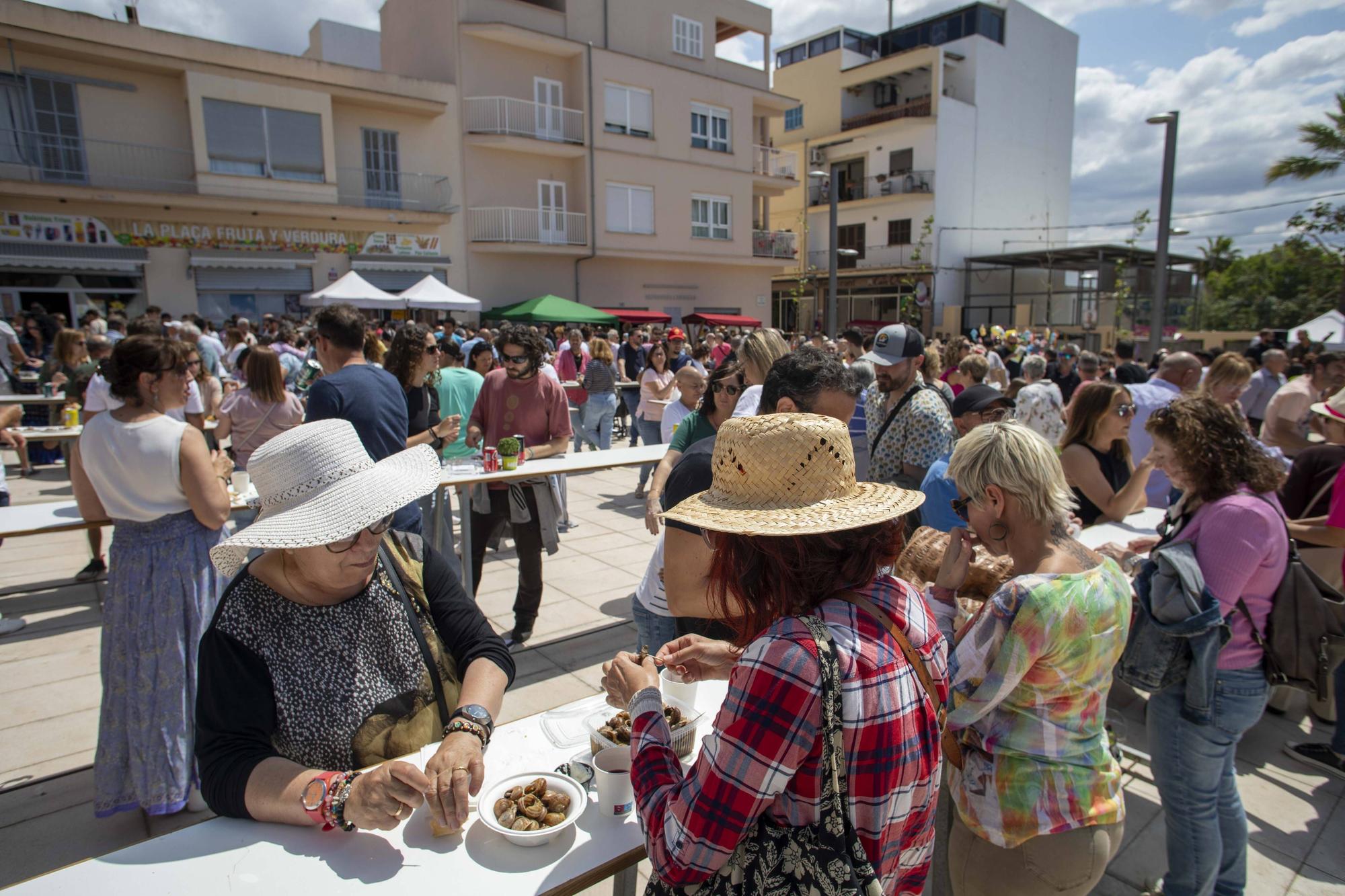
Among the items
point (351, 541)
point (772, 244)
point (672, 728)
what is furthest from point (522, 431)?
point (772, 244)

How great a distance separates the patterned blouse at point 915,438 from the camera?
4.02 metres

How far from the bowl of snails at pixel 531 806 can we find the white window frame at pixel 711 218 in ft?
79.4

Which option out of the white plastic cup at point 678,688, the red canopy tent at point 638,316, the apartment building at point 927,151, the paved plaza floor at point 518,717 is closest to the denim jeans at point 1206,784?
the paved plaza floor at point 518,717

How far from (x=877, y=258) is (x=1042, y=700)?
33.4 m

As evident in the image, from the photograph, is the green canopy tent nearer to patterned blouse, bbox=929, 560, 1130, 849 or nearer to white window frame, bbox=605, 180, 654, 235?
white window frame, bbox=605, 180, 654, 235

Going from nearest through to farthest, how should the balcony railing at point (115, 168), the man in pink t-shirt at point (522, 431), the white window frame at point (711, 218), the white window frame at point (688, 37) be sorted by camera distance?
the man in pink t-shirt at point (522, 431) → the balcony railing at point (115, 168) → the white window frame at point (688, 37) → the white window frame at point (711, 218)

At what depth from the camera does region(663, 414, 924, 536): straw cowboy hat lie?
1.30m

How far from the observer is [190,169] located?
16.8 meters

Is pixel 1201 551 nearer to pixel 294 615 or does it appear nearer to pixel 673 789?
pixel 673 789

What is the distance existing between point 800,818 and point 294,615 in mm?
1256

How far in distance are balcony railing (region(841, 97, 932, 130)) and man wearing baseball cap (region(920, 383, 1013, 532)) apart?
103 ft

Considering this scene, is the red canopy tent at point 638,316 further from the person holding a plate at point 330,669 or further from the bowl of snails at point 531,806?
the bowl of snails at point 531,806

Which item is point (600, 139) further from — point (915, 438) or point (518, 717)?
point (518, 717)

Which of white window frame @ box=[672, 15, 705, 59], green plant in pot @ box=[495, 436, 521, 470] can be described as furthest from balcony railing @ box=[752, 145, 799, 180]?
green plant in pot @ box=[495, 436, 521, 470]
